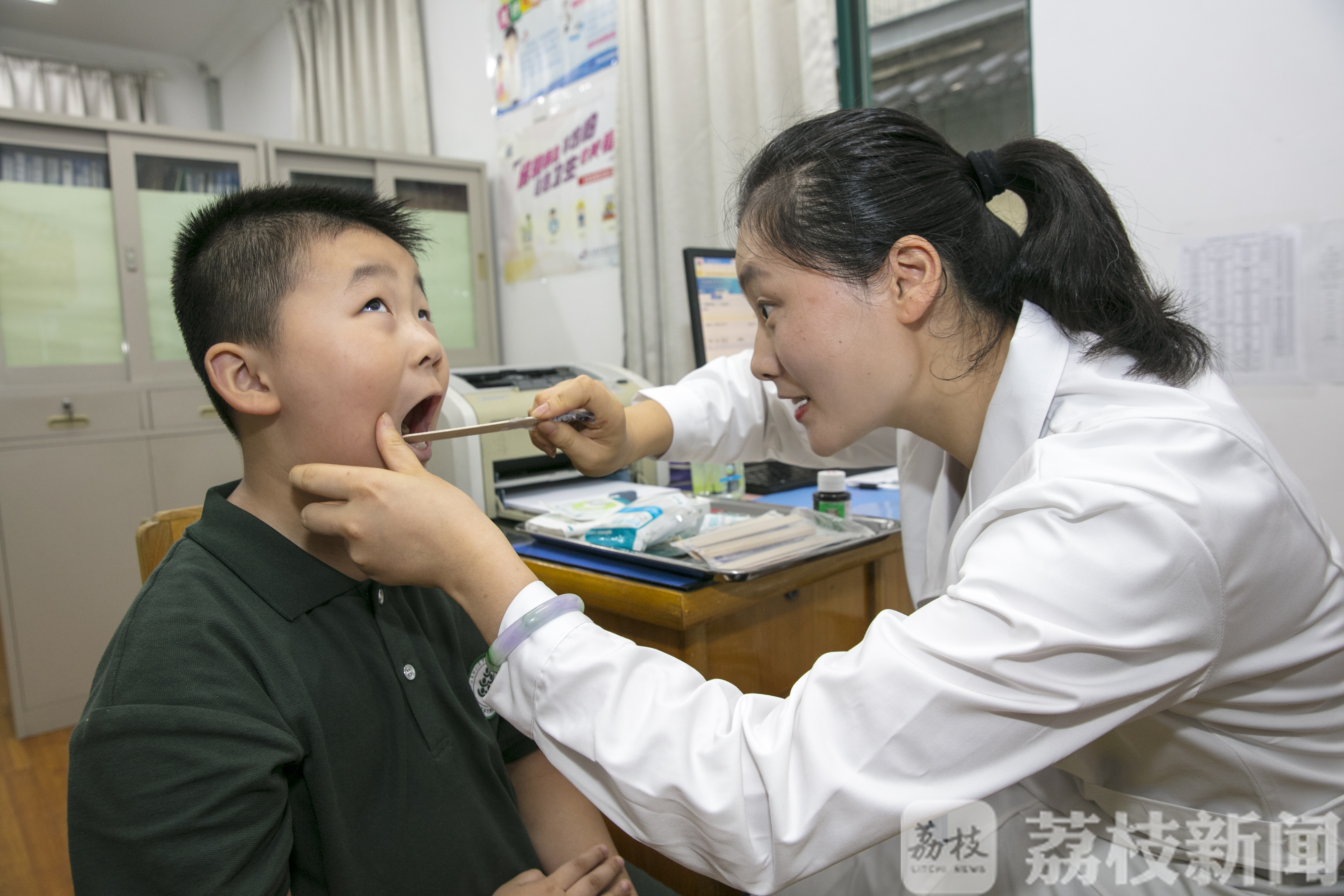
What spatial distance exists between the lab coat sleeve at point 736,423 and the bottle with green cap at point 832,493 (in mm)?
52

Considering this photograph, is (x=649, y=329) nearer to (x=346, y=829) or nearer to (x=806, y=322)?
(x=806, y=322)

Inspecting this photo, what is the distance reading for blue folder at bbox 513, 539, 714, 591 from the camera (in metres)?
1.02

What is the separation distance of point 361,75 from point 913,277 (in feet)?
11.9

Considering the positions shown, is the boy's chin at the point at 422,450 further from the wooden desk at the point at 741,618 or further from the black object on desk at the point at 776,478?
the black object on desk at the point at 776,478

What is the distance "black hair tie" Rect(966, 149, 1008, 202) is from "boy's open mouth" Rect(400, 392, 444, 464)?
0.63 metres

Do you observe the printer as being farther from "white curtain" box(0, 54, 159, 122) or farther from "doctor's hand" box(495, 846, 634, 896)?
"white curtain" box(0, 54, 159, 122)

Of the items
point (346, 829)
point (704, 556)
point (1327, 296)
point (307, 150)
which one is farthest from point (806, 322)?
point (307, 150)

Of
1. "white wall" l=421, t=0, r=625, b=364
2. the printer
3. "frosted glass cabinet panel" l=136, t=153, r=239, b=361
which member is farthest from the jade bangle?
"frosted glass cabinet panel" l=136, t=153, r=239, b=361

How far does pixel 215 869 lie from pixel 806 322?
0.70 m

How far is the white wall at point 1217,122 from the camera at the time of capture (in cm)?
129

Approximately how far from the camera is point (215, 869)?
575 mm

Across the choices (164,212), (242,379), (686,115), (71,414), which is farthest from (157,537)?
(164,212)

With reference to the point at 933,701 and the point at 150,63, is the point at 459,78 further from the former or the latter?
the point at 933,701

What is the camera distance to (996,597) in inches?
22.3
